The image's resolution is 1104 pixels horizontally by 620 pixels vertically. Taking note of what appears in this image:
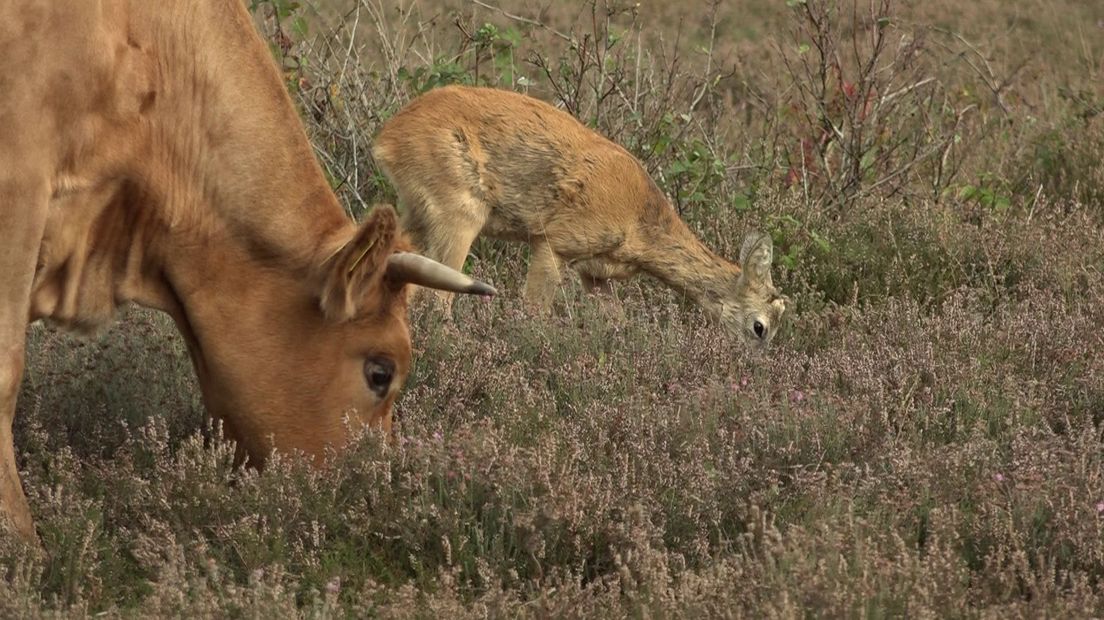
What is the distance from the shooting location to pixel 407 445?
5688mm

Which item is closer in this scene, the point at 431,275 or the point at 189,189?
the point at 431,275

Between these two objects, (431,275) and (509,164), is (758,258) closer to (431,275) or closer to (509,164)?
(509,164)

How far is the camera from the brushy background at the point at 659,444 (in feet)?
15.8

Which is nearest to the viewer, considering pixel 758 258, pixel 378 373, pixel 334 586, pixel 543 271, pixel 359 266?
pixel 334 586

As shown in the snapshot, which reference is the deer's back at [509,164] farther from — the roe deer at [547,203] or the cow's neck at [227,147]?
the cow's neck at [227,147]

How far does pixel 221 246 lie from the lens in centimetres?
536

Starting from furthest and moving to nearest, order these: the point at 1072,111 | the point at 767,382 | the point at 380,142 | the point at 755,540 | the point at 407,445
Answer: the point at 1072,111, the point at 380,142, the point at 767,382, the point at 407,445, the point at 755,540

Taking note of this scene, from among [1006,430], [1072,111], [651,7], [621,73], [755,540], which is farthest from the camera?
[651,7]

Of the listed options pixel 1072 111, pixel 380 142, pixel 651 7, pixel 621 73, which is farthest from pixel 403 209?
pixel 651 7

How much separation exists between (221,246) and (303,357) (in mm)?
433

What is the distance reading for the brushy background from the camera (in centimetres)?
480

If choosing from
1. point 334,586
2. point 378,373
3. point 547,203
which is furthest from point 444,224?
point 334,586

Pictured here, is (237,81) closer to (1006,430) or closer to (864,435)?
(864,435)

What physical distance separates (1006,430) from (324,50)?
17.5 ft
